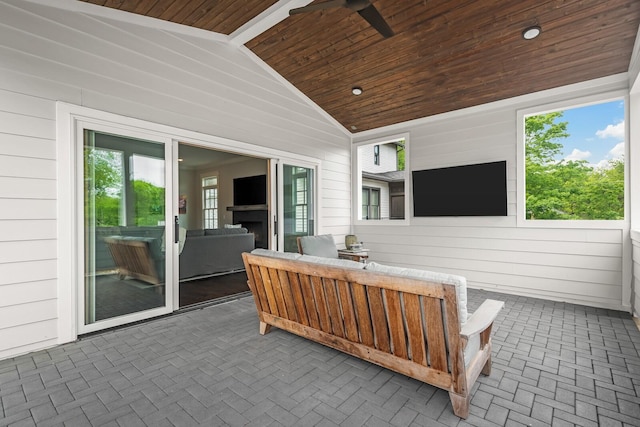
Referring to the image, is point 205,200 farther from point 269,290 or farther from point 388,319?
point 388,319

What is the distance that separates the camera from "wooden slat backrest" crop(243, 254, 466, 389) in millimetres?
1790

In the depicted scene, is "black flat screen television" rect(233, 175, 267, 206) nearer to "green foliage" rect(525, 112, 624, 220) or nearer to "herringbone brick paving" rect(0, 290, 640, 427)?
"herringbone brick paving" rect(0, 290, 640, 427)

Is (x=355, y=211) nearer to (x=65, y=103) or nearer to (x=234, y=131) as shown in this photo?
(x=234, y=131)

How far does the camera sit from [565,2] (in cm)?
302

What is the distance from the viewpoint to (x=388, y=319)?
→ 2066mm

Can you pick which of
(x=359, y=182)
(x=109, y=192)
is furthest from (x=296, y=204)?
(x=109, y=192)

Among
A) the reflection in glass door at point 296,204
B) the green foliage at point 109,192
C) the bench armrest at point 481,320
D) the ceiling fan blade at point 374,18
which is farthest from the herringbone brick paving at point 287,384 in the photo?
the ceiling fan blade at point 374,18

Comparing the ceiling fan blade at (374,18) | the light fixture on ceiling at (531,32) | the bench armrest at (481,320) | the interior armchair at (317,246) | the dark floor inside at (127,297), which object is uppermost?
the light fixture on ceiling at (531,32)

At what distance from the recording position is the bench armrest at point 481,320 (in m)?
1.71

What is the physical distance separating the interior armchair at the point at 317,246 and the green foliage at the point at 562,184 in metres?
4.48

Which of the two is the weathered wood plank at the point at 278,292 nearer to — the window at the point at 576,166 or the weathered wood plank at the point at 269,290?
the weathered wood plank at the point at 269,290

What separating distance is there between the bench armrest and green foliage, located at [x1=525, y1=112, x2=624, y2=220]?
524 centimetres

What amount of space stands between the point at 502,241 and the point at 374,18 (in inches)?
148

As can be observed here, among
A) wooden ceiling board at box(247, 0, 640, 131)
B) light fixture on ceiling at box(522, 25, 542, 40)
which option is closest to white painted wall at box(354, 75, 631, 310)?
wooden ceiling board at box(247, 0, 640, 131)
